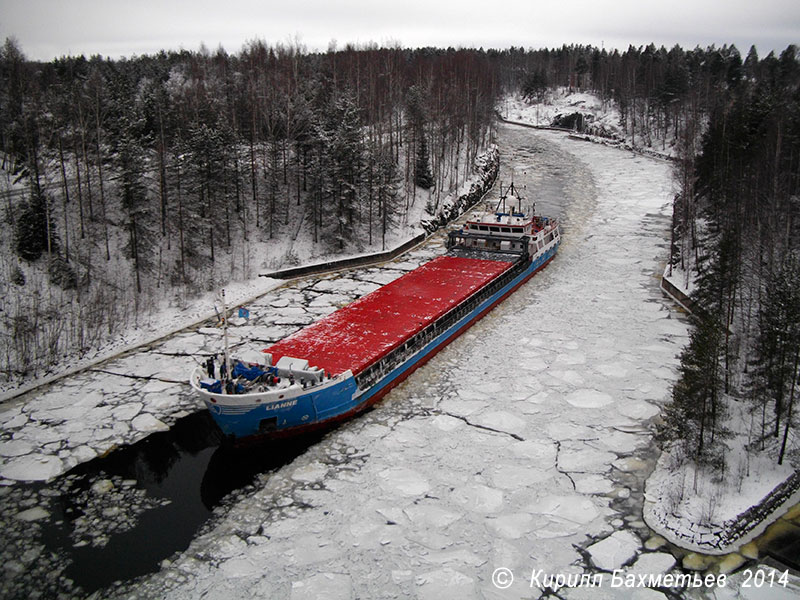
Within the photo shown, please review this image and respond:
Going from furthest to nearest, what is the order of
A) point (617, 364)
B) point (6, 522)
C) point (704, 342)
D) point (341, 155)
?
point (341, 155)
point (617, 364)
point (704, 342)
point (6, 522)

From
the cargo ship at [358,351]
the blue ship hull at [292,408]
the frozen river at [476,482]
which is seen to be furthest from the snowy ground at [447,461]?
the cargo ship at [358,351]

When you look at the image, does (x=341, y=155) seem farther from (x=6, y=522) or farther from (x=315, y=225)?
(x=6, y=522)

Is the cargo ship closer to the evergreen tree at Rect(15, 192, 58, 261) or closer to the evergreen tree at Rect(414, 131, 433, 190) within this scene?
the evergreen tree at Rect(414, 131, 433, 190)

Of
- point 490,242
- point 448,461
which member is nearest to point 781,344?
point 448,461

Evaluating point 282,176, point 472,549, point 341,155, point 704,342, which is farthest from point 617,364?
point 282,176

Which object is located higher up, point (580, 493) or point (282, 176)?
point (282, 176)

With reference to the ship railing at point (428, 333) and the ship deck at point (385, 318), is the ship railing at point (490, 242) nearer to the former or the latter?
the ship deck at point (385, 318)
